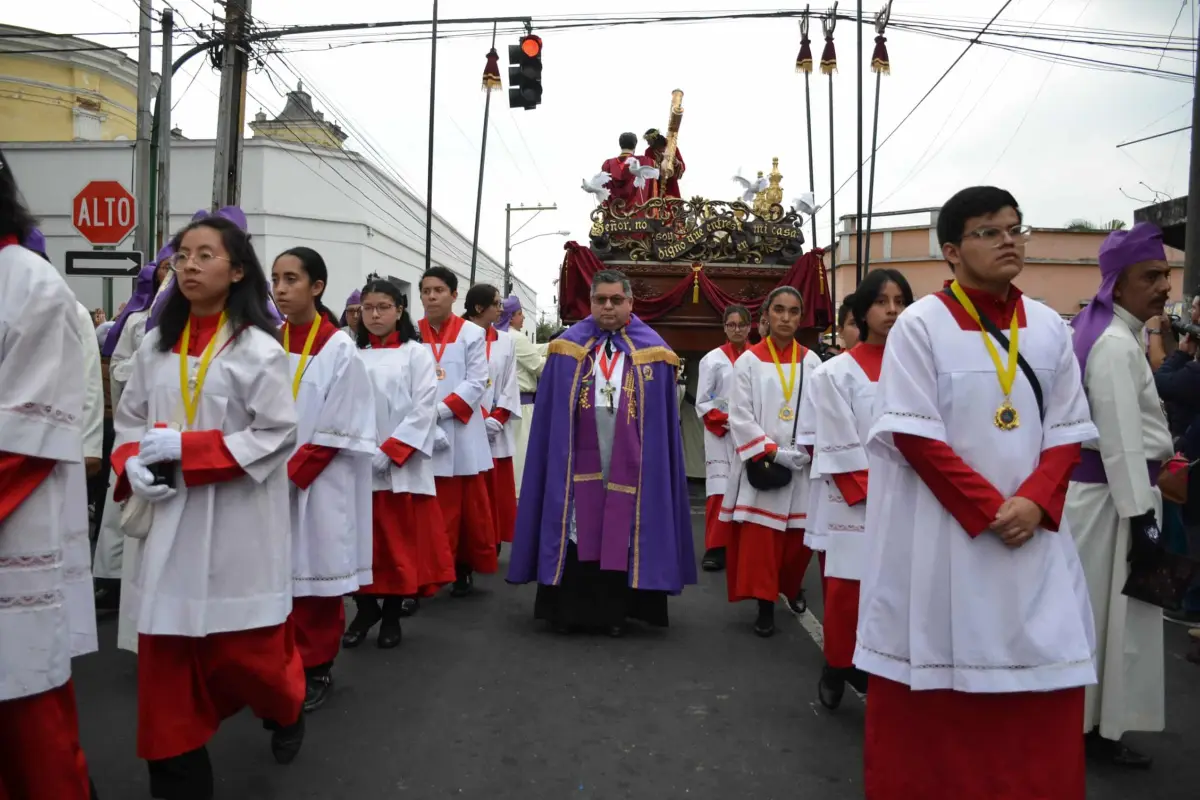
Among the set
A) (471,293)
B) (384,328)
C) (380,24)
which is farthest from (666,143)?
(384,328)

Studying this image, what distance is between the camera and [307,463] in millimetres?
4574


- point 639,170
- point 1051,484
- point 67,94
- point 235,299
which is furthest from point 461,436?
point 67,94

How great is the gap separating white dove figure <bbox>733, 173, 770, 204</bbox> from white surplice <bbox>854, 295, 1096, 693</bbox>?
10031 mm

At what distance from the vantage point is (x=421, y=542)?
6.07 meters

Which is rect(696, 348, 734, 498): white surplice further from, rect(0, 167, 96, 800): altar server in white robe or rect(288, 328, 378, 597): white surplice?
rect(0, 167, 96, 800): altar server in white robe

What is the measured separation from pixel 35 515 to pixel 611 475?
3.75 m

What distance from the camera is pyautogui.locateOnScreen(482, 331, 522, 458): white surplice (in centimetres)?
816

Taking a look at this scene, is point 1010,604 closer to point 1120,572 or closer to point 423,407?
point 1120,572

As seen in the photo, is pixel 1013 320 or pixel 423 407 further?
pixel 423 407

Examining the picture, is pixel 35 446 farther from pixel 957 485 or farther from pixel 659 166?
pixel 659 166

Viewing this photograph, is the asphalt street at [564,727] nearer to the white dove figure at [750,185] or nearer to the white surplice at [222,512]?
the white surplice at [222,512]

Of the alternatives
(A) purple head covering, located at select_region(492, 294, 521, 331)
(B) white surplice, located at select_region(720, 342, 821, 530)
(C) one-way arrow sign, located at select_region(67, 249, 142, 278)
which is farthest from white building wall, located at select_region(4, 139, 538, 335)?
(B) white surplice, located at select_region(720, 342, 821, 530)

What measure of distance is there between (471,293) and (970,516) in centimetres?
564

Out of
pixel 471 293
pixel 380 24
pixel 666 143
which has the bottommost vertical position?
pixel 471 293
